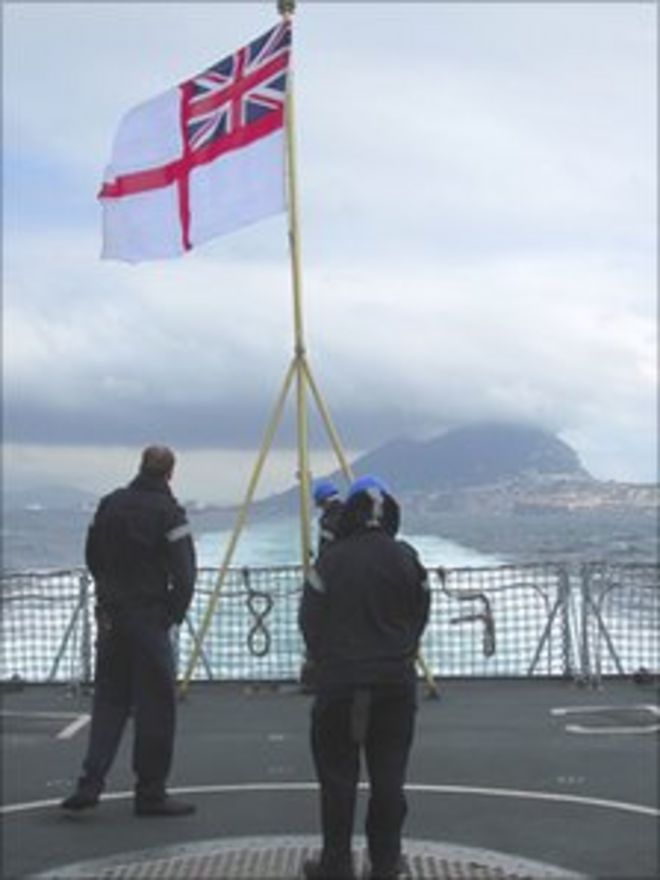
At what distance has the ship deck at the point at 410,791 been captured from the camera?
20.4 ft

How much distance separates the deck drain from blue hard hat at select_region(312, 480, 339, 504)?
244 cm

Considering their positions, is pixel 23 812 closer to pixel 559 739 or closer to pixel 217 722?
pixel 217 722

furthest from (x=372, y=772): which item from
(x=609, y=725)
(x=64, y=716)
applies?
(x=64, y=716)

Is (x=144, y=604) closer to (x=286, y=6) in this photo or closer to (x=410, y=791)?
(x=410, y=791)

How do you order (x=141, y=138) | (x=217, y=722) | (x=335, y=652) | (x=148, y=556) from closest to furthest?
(x=335, y=652) → (x=148, y=556) → (x=217, y=722) → (x=141, y=138)

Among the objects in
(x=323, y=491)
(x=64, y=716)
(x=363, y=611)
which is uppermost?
(x=323, y=491)

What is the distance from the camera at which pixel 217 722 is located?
10125mm

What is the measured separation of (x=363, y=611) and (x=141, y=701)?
6.75ft

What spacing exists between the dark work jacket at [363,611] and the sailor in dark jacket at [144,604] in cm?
154

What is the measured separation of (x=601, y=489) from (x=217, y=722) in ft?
23.8

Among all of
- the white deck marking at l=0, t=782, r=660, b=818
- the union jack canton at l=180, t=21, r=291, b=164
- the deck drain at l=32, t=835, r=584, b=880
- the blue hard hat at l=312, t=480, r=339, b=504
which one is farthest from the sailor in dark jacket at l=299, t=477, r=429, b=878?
the union jack canton at l=180, t=21, r=291, b=164

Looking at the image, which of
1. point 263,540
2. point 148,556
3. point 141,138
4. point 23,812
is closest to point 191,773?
point 23,812

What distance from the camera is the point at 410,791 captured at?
7.65 m

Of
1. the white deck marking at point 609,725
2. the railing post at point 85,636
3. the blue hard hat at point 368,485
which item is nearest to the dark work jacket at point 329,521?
the blue hard hat at point 368,485
